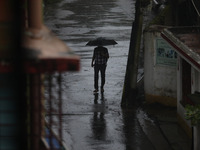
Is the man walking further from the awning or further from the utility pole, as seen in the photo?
the awning

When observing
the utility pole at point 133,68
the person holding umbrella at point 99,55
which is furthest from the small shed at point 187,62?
the person holding umbrella at point 99,55

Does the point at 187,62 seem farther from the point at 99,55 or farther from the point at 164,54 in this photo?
the point at 99,55

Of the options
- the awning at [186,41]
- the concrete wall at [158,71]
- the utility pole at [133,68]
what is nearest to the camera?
the awning at [186,41]

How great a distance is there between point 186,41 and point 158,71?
158 inches

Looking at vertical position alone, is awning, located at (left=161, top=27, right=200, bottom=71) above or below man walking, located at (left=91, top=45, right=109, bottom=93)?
above

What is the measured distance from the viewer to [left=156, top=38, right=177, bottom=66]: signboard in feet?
54.7

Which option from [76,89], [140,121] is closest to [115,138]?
[140,121]

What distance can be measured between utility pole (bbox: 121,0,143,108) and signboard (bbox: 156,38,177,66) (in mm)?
1008

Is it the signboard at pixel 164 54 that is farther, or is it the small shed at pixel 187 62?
the signboard at pixel 164 54

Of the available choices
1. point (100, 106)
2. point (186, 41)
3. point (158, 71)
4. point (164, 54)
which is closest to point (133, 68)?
point (158, 71)

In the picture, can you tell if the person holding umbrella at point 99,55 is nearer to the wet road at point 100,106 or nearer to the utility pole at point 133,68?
the wet road at point 100,106

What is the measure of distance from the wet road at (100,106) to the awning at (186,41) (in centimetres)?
224

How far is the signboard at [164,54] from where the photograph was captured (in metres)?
16.7

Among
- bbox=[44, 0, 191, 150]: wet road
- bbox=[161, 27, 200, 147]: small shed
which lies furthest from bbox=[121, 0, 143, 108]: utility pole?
bbox=[161, 27, 200, 147]: small shed
